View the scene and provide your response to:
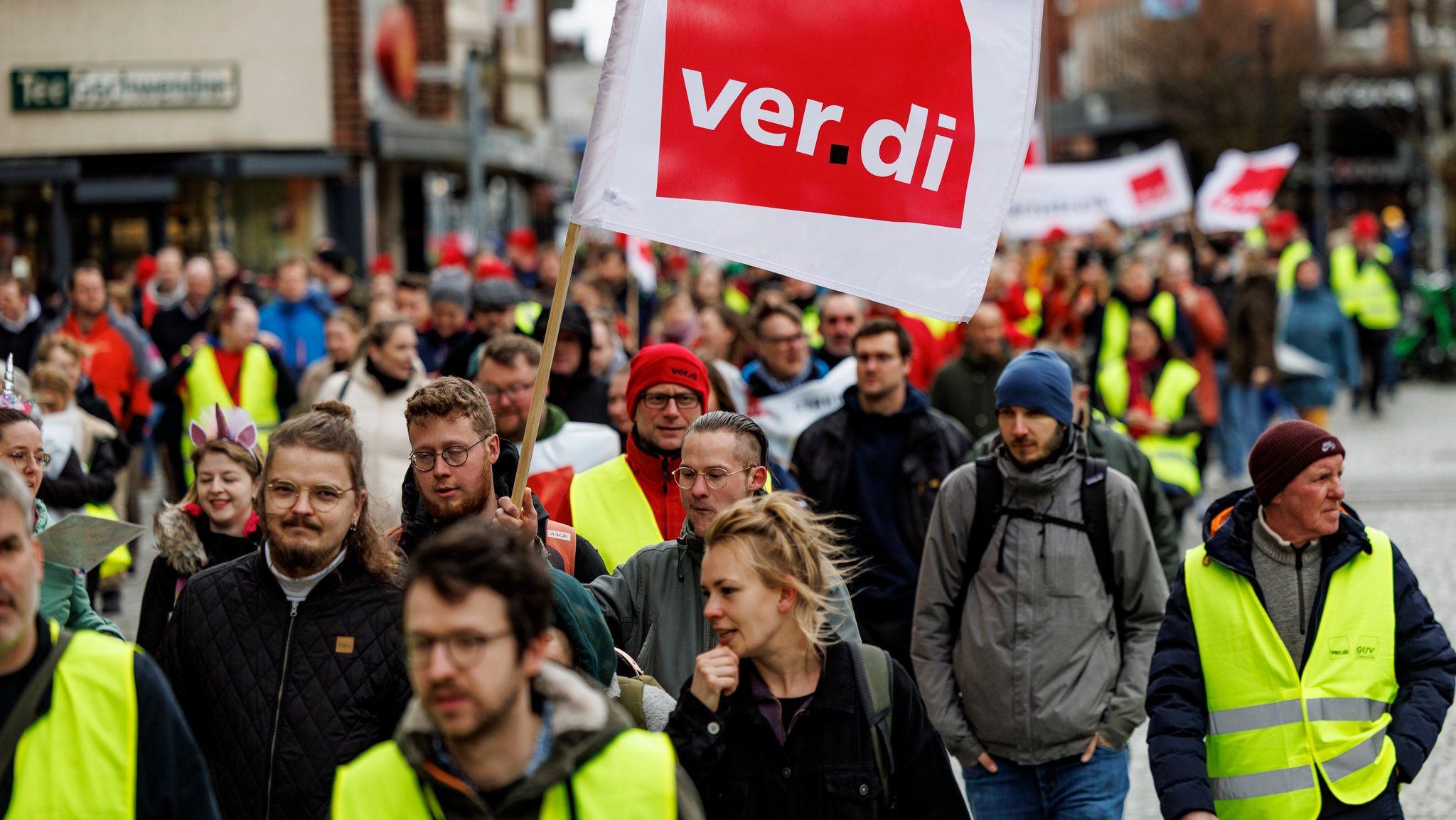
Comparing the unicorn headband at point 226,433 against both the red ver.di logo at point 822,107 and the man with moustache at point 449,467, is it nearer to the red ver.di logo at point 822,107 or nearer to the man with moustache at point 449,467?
the man with moustache at point 449,467

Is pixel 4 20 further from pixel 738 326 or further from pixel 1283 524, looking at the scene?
pixel 1283 524

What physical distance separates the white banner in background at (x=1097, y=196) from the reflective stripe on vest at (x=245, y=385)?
12207 mm

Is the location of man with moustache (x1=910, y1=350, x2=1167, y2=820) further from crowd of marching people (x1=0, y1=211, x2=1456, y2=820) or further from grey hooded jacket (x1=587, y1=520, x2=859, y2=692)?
grey hooded jacket (x1=587, y1=520, x2=859, y2=692)

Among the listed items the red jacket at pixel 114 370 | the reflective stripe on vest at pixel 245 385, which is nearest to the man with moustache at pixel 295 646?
the reflective stripe on vest at pixel 245 385

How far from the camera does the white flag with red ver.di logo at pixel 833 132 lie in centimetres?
506

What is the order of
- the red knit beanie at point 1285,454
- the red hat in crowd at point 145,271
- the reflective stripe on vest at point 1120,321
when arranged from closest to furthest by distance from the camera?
the red knit beanie at point 1285,454
the reflective stripe on vest at point 1120,321
the red hat in crowd at point 145,271

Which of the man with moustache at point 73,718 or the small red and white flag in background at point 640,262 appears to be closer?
the man with moustache at point 73,718

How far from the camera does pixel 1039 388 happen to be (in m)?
5.64

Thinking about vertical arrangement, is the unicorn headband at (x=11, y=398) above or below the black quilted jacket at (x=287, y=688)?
above

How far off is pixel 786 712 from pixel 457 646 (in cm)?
124

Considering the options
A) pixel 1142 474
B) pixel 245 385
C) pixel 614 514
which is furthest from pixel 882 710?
pixel 245 385

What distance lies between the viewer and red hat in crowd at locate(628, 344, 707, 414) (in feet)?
20.5

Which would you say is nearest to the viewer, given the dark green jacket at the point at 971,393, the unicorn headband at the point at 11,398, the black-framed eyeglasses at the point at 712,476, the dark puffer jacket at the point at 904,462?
the black-framed eyeglasses at the point at 712,476

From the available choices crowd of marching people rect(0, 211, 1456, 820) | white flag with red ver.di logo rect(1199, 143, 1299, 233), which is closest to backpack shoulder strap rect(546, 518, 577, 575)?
crowd of marching people rect(0, 211, 1456, 820)
